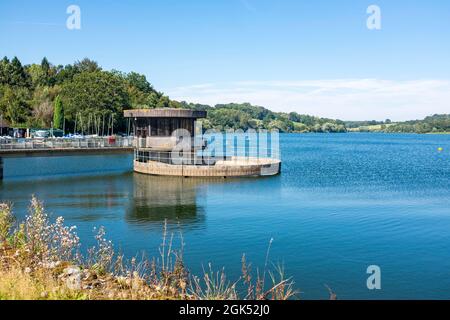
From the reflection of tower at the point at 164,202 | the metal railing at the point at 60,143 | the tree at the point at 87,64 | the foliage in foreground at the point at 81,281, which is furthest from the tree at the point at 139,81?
the foliage in foreground at the point at 81,281

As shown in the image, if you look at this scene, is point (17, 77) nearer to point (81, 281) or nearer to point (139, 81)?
point (139, 81)

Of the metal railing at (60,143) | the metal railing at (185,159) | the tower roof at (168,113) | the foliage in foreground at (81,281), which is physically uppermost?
the tower roof at (168,113)

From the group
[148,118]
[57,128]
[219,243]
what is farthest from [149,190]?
[57,128]

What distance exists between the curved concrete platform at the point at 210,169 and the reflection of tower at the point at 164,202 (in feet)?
3.63

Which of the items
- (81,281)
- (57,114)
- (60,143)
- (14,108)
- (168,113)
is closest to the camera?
(81,281)

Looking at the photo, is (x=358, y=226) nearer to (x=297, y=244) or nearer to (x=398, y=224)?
(x=398, y=224)

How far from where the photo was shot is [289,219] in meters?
30.6

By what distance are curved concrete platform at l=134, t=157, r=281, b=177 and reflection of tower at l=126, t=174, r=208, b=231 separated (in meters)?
1.11

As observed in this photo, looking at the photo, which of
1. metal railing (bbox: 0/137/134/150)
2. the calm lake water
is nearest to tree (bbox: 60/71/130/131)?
metal railing (bbox: 0/137/134/150)

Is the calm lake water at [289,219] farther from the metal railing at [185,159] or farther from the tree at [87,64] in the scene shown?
the tree at [87,64]

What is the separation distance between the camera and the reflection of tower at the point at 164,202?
100ft

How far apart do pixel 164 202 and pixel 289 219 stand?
11.4 metres

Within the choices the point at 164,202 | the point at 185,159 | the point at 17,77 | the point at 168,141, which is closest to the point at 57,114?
the point at 17,77
